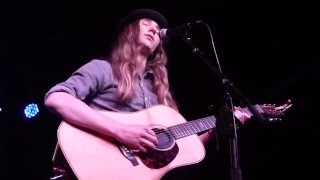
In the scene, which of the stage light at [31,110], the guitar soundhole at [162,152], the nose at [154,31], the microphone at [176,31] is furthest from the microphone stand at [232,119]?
the stage light at [31,110]

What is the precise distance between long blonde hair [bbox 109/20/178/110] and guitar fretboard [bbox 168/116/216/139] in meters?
0.35

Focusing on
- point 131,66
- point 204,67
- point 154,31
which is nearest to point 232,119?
point 131,66

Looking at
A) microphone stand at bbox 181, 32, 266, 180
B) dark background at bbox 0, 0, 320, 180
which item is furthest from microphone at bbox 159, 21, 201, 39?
dark background at bbox 0, 0, 320, 180

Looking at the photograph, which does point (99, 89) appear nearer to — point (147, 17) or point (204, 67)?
point (147, 17)

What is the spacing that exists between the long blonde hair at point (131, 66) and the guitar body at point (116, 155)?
246mm

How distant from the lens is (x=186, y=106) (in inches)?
148

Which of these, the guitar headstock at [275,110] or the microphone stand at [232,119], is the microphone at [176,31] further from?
the guitar headstock at [275,110]

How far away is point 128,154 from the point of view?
6.82 ft

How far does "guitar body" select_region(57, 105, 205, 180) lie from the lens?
190 centimetres

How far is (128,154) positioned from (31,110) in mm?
2274

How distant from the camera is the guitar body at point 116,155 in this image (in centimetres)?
190

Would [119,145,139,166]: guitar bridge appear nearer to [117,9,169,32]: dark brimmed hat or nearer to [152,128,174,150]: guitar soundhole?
[152,128,174,150]: guitar soundhole

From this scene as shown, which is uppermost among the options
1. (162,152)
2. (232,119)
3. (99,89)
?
(99,89)

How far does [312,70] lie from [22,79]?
2.79 meters
